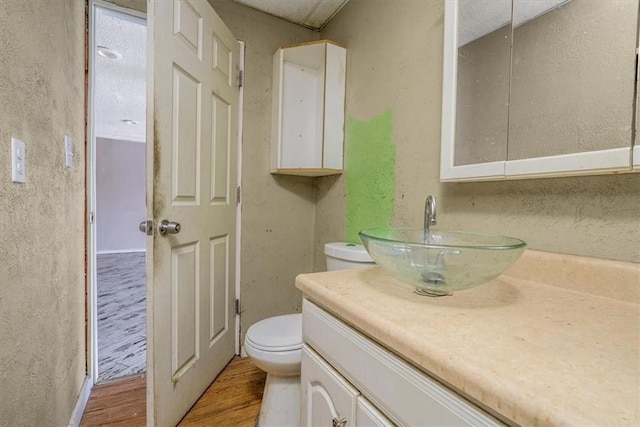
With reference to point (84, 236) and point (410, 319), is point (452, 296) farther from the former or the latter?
point (84, 236)

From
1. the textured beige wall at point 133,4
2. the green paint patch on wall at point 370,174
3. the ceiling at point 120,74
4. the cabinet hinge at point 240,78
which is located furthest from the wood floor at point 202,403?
the textured beige wall at point 133,4

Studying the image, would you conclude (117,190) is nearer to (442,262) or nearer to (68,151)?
(68,151)

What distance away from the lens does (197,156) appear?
1.35 meters

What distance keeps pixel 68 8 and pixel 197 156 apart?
28.3 inches

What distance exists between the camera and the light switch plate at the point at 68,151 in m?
1.14

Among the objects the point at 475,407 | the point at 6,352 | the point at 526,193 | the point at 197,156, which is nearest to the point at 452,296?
the point at 475,407

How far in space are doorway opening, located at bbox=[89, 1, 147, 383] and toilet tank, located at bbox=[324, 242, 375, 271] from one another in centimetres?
119

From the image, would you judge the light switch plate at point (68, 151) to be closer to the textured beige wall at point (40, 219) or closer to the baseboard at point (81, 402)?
the textured beige wall at point (40, 219)

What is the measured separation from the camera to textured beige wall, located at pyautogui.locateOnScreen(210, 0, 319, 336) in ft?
5.75

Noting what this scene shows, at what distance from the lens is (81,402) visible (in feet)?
4.29

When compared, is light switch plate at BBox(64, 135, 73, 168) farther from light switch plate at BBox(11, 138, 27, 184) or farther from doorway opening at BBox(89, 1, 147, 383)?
light switch plate at BBox(11, 138, 27, 184)

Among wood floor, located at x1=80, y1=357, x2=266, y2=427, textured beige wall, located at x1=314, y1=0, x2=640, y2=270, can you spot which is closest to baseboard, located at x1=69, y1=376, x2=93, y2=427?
wood floor, located at x1=80, y1=357, x2=266, y2=427

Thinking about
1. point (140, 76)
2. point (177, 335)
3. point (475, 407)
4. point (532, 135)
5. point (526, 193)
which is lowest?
point (177, 335)

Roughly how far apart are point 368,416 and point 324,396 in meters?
0.17
